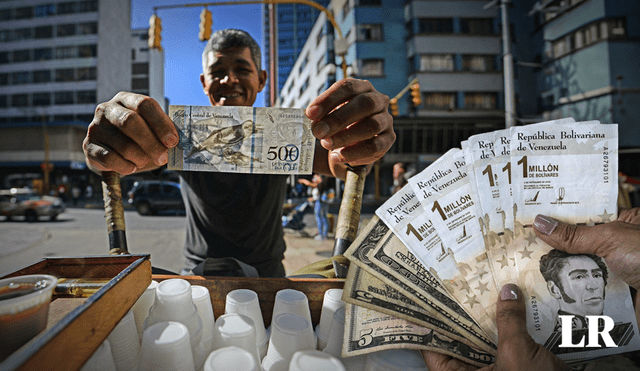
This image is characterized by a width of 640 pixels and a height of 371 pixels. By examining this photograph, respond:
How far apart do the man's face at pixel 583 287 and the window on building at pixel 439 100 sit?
22800 millimetres

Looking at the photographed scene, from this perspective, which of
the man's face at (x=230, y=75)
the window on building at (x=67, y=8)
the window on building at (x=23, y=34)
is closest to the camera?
the man's face at (x=230, y=75)

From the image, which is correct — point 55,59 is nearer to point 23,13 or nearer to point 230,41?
point 23,13

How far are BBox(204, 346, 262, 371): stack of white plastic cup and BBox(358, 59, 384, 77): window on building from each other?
23.2 metres

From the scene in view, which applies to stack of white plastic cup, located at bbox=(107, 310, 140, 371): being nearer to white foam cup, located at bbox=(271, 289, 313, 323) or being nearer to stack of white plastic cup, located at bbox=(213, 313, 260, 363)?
stack of white plastic cup, located at bbox=(213, 313, 260, 363)

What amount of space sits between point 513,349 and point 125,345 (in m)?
1.06

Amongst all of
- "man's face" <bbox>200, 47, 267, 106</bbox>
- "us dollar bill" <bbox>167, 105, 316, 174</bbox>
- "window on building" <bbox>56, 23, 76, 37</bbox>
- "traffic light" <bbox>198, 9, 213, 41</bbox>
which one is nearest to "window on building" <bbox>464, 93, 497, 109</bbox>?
"traffic light" <bbox>198, 9, 213, 41</bbox>

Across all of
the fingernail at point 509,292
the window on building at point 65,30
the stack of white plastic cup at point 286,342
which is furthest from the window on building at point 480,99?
the window on building at point 65,30

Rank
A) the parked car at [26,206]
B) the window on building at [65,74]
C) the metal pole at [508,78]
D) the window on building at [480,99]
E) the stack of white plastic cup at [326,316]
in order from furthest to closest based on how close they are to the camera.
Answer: the window on building at [65,74]
the window on building at [480,99]
the parked car at [26,206]
the metal pole at [508,78]
the stack of white plastic cup at [326,316]

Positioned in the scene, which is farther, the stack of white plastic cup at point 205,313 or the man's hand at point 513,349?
the stack of white plastic cup at point 205,313

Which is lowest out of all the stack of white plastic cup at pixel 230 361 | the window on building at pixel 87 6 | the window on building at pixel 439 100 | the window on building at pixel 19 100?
the stack of white plastic cup at pixel 230 361

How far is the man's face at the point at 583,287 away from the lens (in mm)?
851

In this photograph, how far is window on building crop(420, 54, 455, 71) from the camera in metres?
21.6

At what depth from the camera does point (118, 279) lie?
0.72 meters

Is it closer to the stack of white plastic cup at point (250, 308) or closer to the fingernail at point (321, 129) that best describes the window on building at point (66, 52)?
the fingernail at point (321, 129)
